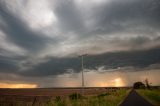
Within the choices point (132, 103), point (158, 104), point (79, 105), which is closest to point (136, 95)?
point (132, 103)

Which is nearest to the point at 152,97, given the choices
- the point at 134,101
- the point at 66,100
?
the point at 134,101

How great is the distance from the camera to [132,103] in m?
2.52

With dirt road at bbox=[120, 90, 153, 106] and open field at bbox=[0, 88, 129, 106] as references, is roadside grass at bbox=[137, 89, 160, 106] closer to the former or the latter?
dirt road at bbox=[120, 90, 153, 106]

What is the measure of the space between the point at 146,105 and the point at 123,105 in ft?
0.99

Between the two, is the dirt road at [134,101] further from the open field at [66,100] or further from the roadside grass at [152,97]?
the open field at [66,100]

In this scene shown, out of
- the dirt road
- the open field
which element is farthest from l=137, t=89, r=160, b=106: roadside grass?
the open field

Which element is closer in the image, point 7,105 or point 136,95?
point 136,95

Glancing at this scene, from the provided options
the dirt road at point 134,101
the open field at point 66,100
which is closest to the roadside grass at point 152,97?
the dirt road at point 134,101

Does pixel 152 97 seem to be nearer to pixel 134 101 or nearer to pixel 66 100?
pixel 134 101

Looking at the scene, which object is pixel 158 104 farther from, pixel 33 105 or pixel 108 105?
pixel 33 105

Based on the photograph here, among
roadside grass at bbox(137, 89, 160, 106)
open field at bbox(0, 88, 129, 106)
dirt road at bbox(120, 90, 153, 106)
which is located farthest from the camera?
open field at bbox(0, 88, 129, 106)

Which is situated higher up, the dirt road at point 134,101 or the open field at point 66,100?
the open field at point 66,100

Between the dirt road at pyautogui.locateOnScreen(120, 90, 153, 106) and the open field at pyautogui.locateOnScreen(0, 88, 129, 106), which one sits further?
the open field at pyautogui.locateOnScreen(0, 88, 129, 106)

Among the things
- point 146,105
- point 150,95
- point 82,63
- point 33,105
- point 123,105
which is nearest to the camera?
point 146,105
